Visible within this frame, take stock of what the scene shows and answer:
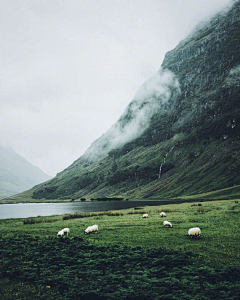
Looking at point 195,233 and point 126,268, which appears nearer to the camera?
point 126,268

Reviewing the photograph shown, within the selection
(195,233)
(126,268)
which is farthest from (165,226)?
(126,268)

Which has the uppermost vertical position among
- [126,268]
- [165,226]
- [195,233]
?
[195,233]

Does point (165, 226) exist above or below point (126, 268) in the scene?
below

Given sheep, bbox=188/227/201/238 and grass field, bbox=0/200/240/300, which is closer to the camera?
grass field, bbox=0/200/240/300

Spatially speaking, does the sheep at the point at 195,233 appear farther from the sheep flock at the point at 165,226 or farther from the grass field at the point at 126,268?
the grass field at the point at 126,268

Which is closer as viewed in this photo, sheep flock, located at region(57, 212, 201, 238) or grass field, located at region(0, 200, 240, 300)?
grass field, located at region(0, 200, 240, 300)

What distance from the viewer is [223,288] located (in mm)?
16234

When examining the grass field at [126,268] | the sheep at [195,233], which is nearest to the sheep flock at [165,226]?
the sheep at [195,233]

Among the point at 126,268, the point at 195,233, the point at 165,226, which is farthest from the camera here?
the point at 165,226

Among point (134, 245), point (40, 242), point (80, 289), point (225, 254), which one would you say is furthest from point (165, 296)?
point (40, 242)

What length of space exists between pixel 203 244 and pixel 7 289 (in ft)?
64.8

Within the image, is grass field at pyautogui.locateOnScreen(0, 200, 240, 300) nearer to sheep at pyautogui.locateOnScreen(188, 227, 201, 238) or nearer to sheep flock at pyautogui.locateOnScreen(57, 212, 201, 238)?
sheep at pyautogui.locateOnScreen(188, 227, 201, 238)

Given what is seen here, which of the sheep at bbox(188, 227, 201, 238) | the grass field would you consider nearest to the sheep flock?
the sheep at bbox(188, 227, 201, 238)

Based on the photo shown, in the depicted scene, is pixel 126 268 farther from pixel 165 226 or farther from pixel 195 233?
pixel 165 226
